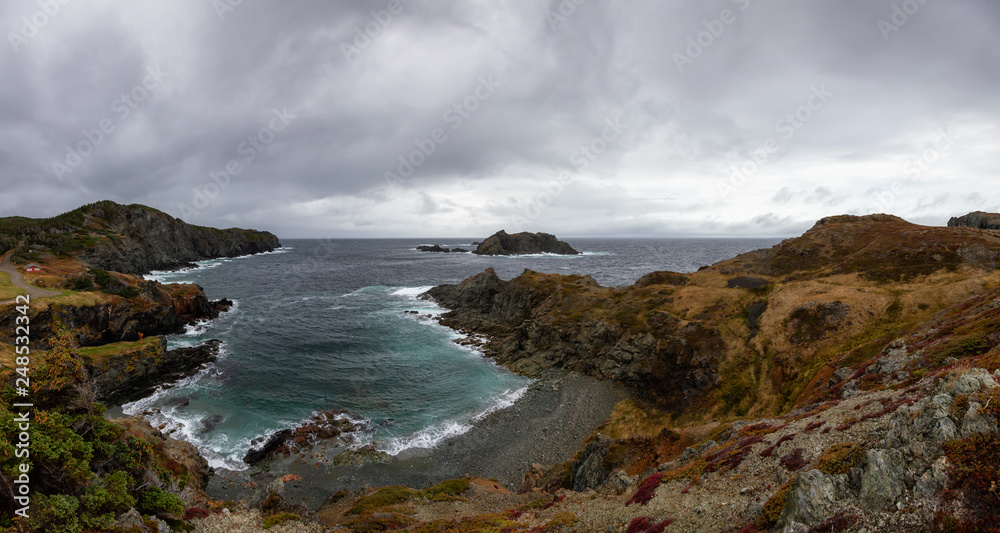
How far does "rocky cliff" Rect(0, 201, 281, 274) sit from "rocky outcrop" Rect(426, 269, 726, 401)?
105 m

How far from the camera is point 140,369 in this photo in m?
50.4

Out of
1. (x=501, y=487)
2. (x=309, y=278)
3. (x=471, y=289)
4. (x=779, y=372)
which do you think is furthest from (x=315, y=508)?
(x=309, y=278)

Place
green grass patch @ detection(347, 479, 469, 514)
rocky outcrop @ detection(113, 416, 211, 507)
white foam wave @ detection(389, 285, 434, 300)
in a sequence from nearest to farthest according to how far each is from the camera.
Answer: rocky outcrop @ detection(113, 416, 211, 507)
green grass patch @ detection(347, 479, 469, 514)
white foam wave @ detection(389, 285, 434, 300)

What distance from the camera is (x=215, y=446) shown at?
1501 inches

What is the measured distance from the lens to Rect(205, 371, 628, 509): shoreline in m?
33.5

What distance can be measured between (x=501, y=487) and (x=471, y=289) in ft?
209

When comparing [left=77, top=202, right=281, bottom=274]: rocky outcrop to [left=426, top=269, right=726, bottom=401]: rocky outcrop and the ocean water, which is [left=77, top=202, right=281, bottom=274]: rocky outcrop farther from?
[left=426, top=269, right=726, bottom=401]: rocky outcrop

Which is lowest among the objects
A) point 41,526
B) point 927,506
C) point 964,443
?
point 41,526

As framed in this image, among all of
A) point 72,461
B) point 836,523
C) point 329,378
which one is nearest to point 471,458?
point 329,378

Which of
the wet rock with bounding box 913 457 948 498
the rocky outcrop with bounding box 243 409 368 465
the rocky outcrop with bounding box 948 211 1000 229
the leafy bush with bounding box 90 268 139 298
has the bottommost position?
the rocky outcrop with bounding box 243 409 368 465

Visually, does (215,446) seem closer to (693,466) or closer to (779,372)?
(693,466)

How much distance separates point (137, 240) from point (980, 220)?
25322 centimetres

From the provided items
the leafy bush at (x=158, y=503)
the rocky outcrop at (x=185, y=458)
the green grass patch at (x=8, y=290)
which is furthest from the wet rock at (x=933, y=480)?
the green grass patch at (x=8, y=290)

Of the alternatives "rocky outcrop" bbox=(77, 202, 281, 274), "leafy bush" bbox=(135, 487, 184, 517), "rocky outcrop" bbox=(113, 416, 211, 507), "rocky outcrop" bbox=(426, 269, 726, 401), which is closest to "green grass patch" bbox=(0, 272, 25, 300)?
"rocky outcrop" bbox=(113, 416, 211, 507)
